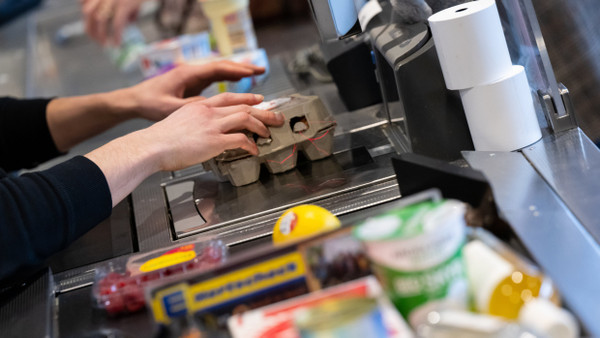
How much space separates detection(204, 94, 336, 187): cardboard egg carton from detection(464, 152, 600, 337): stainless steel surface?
374 millimetres

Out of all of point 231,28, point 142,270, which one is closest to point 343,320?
point 142,270

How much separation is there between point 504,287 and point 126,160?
0.87m

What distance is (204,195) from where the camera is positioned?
1.59m

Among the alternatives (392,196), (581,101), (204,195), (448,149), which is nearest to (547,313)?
(392,196)

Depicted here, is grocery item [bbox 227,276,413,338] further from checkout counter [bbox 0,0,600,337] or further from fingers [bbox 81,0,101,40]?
fingers [bbox 81,0,101,40]

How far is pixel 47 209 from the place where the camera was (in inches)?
50.5

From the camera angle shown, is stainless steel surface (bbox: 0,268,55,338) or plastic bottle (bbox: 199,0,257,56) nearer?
stainless steel surface (bbox: 0,268,55,338)

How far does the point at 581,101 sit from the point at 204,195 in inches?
48.0

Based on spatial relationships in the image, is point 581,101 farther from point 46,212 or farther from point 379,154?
point 46,212

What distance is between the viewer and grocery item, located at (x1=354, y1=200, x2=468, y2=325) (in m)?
0.74

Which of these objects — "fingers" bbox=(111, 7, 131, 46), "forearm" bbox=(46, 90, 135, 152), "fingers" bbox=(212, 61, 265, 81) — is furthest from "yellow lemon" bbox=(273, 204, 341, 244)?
"fingers" bbox=(111, 7, 131, 46)

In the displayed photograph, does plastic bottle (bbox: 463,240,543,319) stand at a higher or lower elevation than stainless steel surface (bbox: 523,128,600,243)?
higher

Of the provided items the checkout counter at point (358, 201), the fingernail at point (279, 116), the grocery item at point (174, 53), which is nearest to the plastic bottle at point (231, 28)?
the grocery item at point (174, 53)

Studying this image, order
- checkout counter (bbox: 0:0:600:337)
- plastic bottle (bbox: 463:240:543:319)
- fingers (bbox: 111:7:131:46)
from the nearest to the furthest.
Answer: plastic bottle (bbox: 463:240:543:319) < checkout counter (bbox: 0:0:600:337) < fingers (bbox: 111:7:131:46)
